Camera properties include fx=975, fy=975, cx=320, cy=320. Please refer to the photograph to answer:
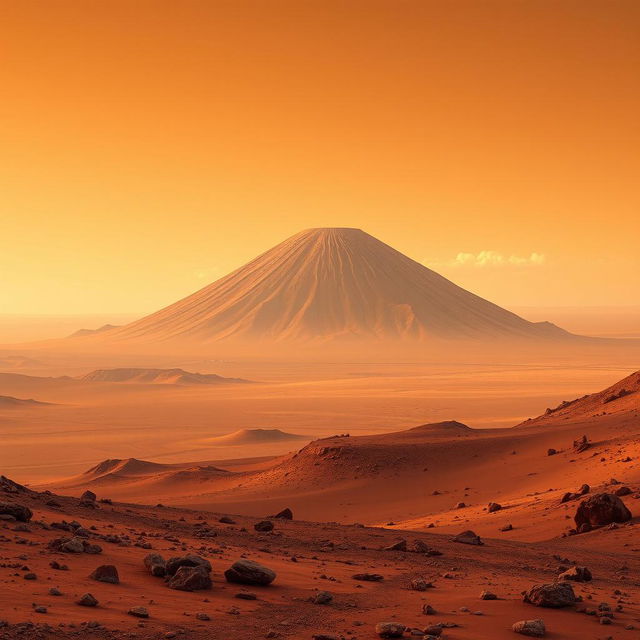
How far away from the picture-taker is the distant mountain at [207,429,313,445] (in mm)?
→ 53684

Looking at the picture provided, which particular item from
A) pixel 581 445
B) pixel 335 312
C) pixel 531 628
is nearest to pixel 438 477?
pixel 581 445

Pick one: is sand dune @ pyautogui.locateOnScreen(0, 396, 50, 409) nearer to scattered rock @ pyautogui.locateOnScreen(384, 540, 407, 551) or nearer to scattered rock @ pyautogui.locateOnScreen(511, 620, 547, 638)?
scattered rock @ pyautogui.locateOnScreen(384, 540, 407, 551)

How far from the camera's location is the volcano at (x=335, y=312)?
176625 mm

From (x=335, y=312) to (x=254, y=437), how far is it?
5210 inches

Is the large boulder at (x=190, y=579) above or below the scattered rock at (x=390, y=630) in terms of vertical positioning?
above

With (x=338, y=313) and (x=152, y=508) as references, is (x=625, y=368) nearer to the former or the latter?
(x=338, y=313)

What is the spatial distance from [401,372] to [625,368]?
89.2 feet

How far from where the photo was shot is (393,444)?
29391mm

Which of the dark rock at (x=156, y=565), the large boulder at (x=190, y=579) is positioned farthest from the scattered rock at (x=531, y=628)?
the dark rock at (x=156, y=565)

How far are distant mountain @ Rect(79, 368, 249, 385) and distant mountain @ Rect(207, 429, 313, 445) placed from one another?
151ft

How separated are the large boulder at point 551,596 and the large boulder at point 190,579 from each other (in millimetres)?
3389

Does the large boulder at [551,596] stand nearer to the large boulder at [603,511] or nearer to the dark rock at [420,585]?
the dark rock at [420,585]

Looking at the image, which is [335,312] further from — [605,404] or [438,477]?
[438,477]

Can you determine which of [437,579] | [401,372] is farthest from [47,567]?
[401,372]
